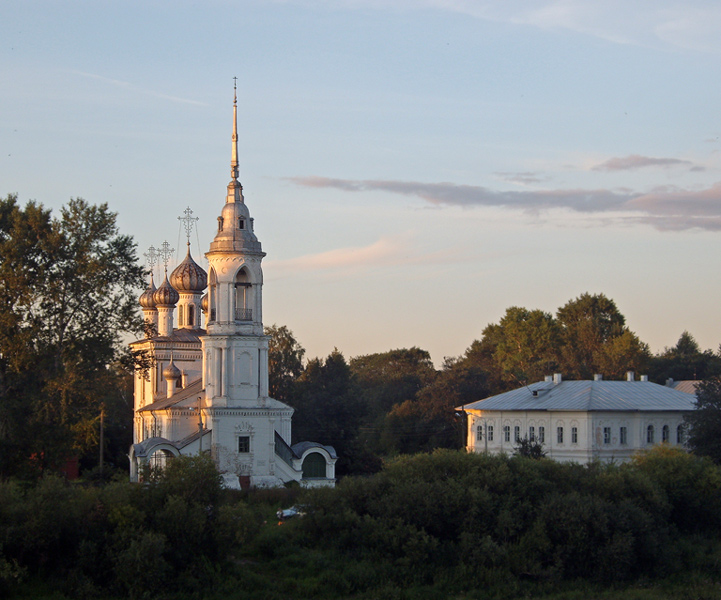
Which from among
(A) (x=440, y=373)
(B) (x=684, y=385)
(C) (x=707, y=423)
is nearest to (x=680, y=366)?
(B) (x=684, y=385)

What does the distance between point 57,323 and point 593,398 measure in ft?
83.4

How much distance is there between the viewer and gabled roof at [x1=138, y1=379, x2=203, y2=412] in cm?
4912

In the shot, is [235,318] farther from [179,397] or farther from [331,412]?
[331,412]

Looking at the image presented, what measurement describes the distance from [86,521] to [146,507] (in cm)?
153

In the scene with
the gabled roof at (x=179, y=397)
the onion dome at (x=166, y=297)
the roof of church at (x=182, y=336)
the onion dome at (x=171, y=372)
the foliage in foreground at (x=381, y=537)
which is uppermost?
the onion dome at (x=166, y=297)

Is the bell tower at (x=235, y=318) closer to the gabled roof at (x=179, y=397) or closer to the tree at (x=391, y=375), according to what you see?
the gabled roof at (x=179, y=397)

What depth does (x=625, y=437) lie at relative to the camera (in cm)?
5075

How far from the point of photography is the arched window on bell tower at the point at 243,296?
45656 millimetres

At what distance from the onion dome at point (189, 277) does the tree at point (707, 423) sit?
25421 mm

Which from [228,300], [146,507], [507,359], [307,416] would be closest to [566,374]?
[507,359]

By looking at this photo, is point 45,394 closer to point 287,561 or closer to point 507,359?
point 287,561

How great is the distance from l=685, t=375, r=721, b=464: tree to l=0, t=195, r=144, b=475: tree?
844 inches

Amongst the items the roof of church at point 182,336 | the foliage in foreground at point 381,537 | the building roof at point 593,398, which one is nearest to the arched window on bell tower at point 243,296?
the roof of church at point 182,336

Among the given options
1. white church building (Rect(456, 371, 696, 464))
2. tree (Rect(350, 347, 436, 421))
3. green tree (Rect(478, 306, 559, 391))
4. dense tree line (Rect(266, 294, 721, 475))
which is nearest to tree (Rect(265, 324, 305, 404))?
dense tree line (Rect(266, 294, 721, 475))
